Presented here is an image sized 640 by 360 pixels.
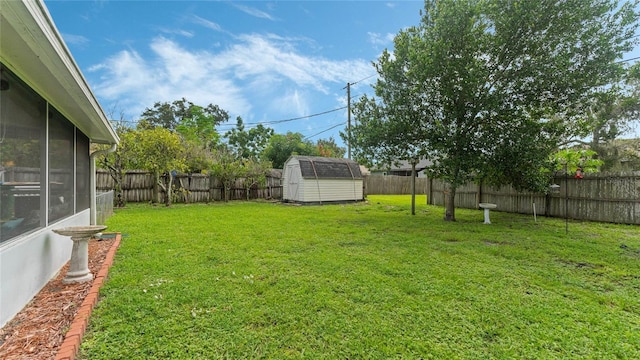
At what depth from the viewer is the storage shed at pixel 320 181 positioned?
13.1 m

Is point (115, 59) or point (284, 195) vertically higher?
point (115, 59)

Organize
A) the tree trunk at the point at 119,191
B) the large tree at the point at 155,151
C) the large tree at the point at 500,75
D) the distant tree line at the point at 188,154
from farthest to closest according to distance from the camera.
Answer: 1. the tree trunk at the point at 119,191
2. the distant tree line at the point at 188,154
3. the large tree at the point at 155,151
4. the large tree at the point at 500,75

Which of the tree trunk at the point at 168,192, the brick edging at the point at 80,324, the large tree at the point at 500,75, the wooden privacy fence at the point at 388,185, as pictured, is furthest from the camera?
the wooden privacy fence at the point at 388,185

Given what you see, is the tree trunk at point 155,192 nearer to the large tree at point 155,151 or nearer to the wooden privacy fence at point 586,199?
the large tree at point 155,151

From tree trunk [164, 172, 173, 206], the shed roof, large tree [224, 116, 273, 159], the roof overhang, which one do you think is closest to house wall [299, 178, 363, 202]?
the shed roof

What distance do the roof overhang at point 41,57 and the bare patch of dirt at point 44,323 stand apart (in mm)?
2071

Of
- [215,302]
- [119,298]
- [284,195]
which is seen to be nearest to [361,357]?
[215,302]

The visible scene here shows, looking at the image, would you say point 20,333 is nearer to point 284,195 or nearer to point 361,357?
point 361,357

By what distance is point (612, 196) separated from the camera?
758cm

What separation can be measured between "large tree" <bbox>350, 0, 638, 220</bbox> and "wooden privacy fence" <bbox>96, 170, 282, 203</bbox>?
9.49 m

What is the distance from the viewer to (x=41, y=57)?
207cm

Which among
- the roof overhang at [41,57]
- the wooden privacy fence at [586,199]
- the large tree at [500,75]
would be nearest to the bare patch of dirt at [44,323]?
the roof overhang at [41,57]

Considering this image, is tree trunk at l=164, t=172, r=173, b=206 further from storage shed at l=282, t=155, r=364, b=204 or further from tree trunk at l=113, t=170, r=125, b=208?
storage shed at l=282, t=155, r=364, b=204

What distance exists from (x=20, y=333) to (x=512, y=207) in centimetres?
1178
